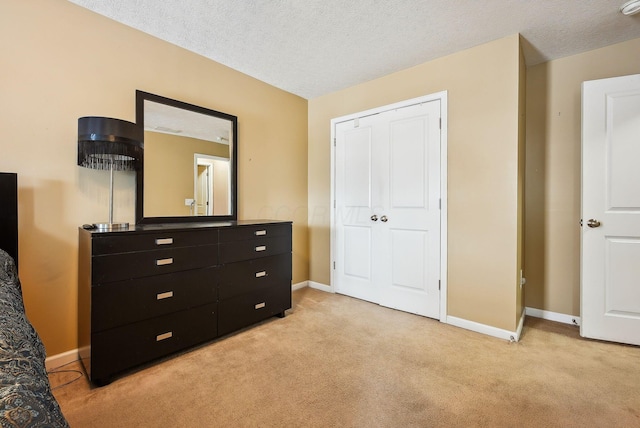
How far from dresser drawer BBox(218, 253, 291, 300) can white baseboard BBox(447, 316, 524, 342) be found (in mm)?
1569

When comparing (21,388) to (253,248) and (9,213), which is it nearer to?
(9,213)

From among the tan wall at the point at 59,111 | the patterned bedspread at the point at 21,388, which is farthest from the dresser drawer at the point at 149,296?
the patterned bedspread at the point at 21,388

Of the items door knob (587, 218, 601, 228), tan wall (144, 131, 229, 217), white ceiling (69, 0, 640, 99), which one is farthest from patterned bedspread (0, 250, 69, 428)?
door knob (587, 218, 601, 228)

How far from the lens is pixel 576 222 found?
259 centimetres

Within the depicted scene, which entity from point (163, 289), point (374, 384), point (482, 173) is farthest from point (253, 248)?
point (482, 173)

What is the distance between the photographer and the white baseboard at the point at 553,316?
2596mm

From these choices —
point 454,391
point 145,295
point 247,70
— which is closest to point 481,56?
point 247,70

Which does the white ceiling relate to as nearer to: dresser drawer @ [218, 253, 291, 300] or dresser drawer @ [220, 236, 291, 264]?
dresser drawer @ [220, 236, 291, 264]

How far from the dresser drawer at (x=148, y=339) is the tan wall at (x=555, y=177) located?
301 cm

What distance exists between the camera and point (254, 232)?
247 centimetres

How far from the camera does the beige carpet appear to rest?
1.45 meters

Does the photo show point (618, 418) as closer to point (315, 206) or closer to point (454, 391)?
point (454, 391)

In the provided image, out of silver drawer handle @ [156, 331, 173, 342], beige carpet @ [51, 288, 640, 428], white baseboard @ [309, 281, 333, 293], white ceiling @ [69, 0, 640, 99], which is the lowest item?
beige carpet @ [51, 288, 640, 428]

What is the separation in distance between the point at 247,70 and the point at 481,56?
7.14ft
